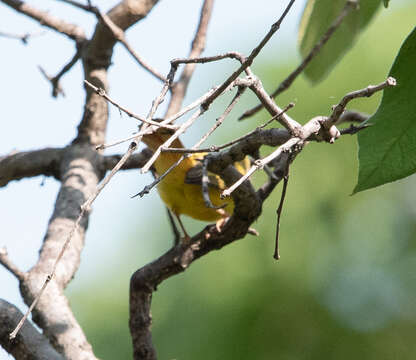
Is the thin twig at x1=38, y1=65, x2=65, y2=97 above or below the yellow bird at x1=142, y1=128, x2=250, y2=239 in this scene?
above

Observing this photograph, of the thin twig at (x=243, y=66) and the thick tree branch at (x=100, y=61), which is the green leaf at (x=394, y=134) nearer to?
the thin twig at (x=243, y=66)

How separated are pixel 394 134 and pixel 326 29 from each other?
0.90m

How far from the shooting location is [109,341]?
5.00 m

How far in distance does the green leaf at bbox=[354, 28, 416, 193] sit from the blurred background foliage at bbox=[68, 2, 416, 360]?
3.50 metres

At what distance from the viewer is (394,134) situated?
1.42 meters

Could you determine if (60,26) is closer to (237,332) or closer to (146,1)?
(146,1)

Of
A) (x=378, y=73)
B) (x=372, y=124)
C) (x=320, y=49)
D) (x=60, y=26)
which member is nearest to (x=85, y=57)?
(x=60, y=26)

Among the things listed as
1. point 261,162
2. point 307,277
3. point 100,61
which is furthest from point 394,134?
point 307,277

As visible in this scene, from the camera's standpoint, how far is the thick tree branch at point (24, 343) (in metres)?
1.83

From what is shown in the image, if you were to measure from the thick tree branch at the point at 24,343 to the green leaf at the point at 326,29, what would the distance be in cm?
126

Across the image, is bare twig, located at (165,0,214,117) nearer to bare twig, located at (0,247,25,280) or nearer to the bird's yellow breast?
the bird's yellow breast

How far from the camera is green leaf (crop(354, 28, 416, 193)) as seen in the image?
55.1 inches

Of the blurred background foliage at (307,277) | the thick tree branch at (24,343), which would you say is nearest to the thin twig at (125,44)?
the thick tree branch at (24,343)

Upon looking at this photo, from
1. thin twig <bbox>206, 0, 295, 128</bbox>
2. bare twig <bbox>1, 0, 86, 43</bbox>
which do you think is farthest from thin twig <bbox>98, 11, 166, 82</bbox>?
thin twig <bbox>206, 0, 295, 128</bbox>
